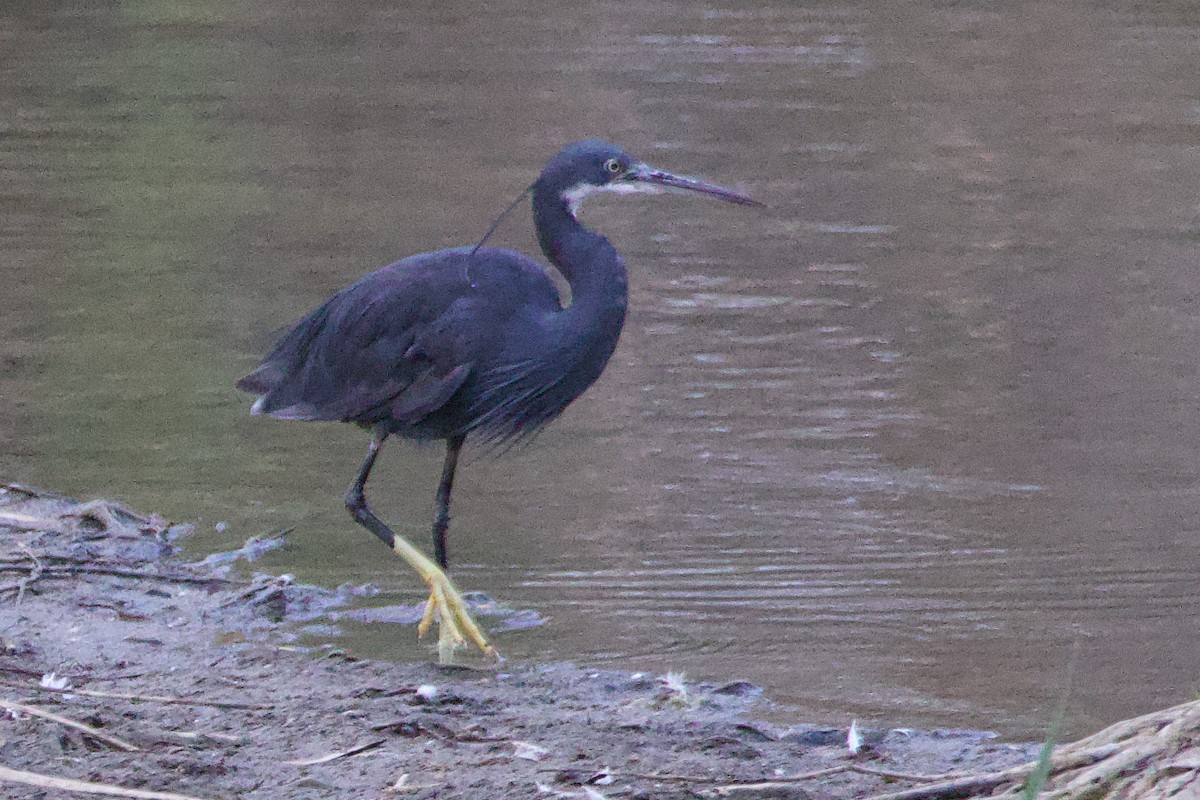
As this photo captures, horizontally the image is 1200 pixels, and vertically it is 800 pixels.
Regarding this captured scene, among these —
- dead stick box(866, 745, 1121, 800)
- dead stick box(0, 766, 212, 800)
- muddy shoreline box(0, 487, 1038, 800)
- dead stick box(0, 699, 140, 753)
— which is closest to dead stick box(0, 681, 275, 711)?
muddy shoreline box(0, 487, 1038, 800)

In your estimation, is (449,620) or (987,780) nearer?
(987,780)

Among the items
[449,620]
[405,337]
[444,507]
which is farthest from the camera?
[444,507]

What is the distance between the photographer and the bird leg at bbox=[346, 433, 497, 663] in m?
5.22

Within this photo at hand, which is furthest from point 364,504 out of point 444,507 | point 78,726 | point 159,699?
point 78,726

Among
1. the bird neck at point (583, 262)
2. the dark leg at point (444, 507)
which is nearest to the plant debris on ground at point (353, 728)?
the dark leg at point (444, 507)

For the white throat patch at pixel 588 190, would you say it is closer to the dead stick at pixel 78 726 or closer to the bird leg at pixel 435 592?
the bird leg at pixel 435 592

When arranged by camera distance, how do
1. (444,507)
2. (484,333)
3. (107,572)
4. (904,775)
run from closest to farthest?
1. (904,775)
2. (484,333)
3. (107,572)
4. (444,507)

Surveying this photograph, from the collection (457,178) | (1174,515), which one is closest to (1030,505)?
(1174,515)

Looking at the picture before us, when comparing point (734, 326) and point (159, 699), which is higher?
point (159, 699)

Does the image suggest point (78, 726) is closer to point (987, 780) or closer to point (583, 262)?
point (987, 780)

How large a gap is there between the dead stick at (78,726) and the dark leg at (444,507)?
1.84 m

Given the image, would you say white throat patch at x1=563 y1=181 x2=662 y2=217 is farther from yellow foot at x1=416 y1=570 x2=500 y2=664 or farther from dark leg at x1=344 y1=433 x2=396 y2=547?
yellow foot at x1=416 y1=570 x2=500 y2=664

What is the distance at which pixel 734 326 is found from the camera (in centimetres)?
818

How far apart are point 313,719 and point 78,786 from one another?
0.85 m
